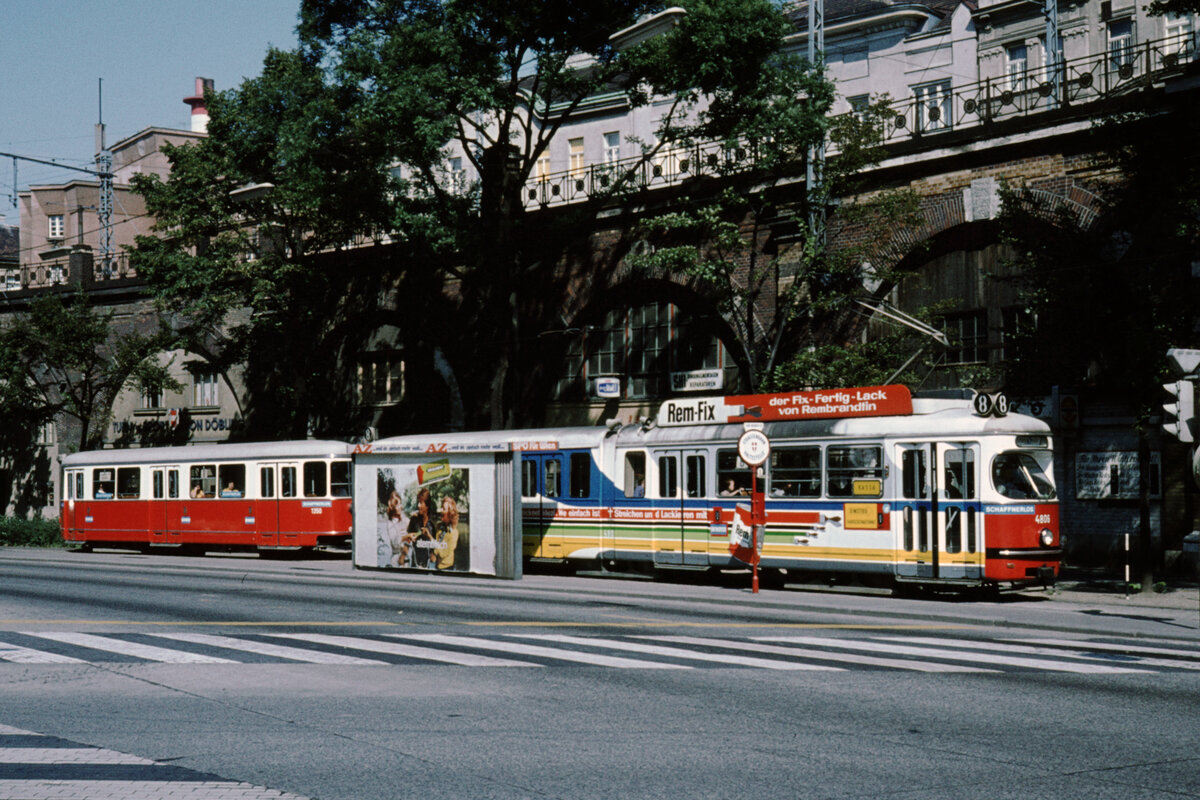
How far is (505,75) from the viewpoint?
103ft

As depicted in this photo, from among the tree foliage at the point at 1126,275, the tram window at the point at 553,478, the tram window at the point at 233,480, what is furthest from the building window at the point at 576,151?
the tree foliage at the point at 1126,275

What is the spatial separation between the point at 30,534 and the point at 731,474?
31226 millimetres

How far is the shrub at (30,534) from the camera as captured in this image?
44844 mm

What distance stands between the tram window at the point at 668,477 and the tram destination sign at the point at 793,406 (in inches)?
28.7

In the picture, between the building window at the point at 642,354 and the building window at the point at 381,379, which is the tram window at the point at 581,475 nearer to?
the building window at the point at 642,354

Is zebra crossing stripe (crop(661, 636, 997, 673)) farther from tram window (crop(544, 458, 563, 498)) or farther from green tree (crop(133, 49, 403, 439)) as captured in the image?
green tree (crop(133, 49, 403, 439))

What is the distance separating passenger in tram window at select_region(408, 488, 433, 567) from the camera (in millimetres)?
27328

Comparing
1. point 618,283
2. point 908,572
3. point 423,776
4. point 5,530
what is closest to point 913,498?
point 908,572

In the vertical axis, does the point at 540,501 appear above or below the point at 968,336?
below

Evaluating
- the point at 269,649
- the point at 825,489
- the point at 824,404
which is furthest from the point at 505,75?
the point at 269,649

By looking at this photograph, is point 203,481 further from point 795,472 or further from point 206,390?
point 795,472

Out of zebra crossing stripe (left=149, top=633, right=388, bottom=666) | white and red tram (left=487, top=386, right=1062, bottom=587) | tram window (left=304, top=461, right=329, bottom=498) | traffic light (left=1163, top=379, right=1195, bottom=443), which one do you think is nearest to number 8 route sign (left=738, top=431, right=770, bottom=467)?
white and red tram (left=487, top=386, right=1062, bottom=587)

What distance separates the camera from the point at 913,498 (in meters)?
20.6

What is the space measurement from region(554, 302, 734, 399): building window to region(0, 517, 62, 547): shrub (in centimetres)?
1968
